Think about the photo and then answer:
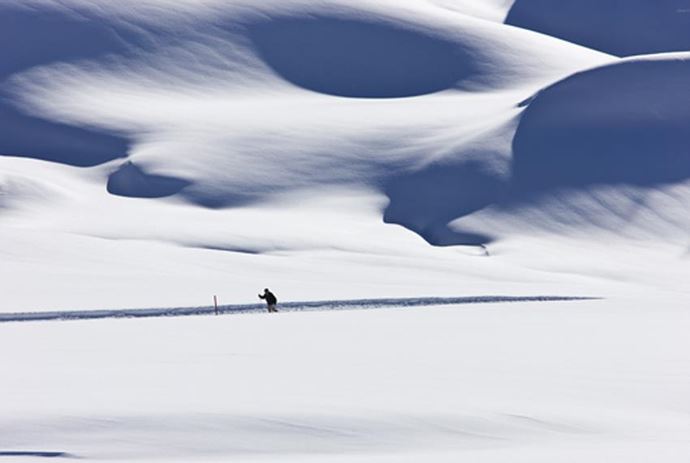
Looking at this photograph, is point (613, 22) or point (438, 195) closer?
point (438, 195)

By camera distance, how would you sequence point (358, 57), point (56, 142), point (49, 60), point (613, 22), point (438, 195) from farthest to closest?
point (613, 22), point (358, 57), point (49, 60), point (56, 142), point (438, 195)

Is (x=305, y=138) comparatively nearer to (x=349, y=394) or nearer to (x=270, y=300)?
(x=270, y=300)

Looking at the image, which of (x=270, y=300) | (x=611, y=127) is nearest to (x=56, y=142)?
(x=611, y=127)

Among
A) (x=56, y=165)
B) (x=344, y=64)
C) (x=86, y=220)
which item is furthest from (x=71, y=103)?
(x=86, y=220)

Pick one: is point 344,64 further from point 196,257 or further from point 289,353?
point 289,353

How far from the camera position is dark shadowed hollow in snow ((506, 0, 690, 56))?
97062 mm

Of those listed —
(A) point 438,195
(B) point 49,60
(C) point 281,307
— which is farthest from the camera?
(B) point 49,60

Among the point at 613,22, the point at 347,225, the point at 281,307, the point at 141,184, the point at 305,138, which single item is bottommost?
the point at 281,307

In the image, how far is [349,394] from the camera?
15367mm

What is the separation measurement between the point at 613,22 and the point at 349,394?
89.0 metres

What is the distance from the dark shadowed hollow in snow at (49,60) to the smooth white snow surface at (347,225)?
181 millimetres

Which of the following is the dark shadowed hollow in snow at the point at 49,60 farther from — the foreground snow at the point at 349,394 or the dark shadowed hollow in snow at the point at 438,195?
the foreground snow at the point at 349,394

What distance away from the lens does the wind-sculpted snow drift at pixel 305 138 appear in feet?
162

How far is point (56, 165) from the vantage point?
65.8 m
